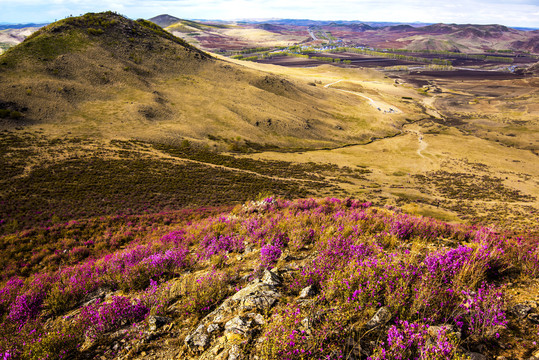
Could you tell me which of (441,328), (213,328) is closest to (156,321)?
(213,328)

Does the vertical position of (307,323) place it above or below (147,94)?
below

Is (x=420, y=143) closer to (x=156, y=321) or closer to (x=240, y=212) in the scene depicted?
(x=240, y=212)

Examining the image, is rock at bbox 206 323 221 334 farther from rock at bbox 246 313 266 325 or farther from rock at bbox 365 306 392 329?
rock at bbox 365 306 392 329

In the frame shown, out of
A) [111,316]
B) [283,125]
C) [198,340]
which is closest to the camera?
[198,340]

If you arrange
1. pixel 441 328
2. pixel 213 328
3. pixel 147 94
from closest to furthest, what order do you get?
pixel 441 328 < pixel 213 328 < pixel 147 94

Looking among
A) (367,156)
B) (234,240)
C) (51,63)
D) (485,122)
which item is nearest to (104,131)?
(51,63)

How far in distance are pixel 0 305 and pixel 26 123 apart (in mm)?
54675

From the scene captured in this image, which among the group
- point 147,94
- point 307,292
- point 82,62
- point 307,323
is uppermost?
point 82,62

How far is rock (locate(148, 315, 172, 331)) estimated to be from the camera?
4602 mm

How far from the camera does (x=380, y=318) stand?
3.86m

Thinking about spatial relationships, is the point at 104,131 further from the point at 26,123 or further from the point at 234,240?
the point at 234,240

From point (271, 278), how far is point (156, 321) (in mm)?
2348

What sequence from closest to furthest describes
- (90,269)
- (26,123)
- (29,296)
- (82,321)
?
(82,321) → (29,296) → (90,269) → (26,123)

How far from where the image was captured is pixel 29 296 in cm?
671
